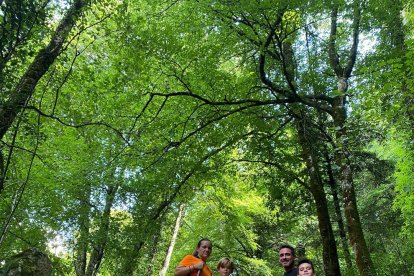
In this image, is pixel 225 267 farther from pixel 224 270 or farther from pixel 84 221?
pixel 84 221

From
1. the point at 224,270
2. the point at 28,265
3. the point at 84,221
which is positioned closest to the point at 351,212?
the point at 224,270

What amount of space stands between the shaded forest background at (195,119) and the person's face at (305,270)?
2765mm

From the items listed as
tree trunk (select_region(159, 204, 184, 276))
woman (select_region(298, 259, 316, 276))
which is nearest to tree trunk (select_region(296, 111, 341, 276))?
woman (select_region(298, 259, 316, 276))

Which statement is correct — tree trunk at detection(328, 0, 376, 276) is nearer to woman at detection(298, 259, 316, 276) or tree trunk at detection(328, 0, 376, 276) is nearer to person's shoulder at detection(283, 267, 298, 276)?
person's shoulder at detection(283, 267, 298, 276)

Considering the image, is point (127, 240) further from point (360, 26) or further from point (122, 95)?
point (360, 26)

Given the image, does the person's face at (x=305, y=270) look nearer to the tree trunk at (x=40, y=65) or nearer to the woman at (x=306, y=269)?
the woman at (x=306, y=269)

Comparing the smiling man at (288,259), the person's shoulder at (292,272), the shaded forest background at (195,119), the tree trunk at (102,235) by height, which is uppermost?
the shaded forest background at (195,119)

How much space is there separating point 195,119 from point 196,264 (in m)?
4.66

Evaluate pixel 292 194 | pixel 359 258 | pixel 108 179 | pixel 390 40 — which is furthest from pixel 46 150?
pixel 390 40

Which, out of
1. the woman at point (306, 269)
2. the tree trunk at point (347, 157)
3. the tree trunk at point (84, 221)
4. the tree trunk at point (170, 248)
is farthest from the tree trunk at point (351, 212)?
the tree trunk at point (170, 248)

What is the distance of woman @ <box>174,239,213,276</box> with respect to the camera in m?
4.07

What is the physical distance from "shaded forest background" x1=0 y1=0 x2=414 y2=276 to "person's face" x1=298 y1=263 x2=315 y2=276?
2.77 m

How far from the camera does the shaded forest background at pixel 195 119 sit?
21.6ft

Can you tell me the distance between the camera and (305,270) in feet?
12.0
